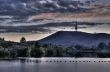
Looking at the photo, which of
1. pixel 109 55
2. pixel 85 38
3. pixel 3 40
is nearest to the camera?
pixel 3 40

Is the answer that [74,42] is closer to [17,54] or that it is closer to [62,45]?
[62,45]

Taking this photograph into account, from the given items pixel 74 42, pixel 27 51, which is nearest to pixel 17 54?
pixel 27 51

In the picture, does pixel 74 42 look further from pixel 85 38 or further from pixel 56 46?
pixel 56 46

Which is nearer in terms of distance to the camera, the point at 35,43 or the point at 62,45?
the point at 35,43

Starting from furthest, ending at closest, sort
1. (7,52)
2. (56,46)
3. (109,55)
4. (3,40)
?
(109,55), (56,46), (3,40), (7,52)

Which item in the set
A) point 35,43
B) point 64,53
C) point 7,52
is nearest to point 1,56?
point 7,52

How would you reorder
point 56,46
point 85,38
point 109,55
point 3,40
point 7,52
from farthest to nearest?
point 109,55 → point 85,38 → point 56,46 → point 3,40 → point 7,52

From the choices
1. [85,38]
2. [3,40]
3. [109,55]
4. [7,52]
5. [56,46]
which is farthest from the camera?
[109,55]

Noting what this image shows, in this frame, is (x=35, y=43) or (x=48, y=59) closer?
(x=35, y=43)
